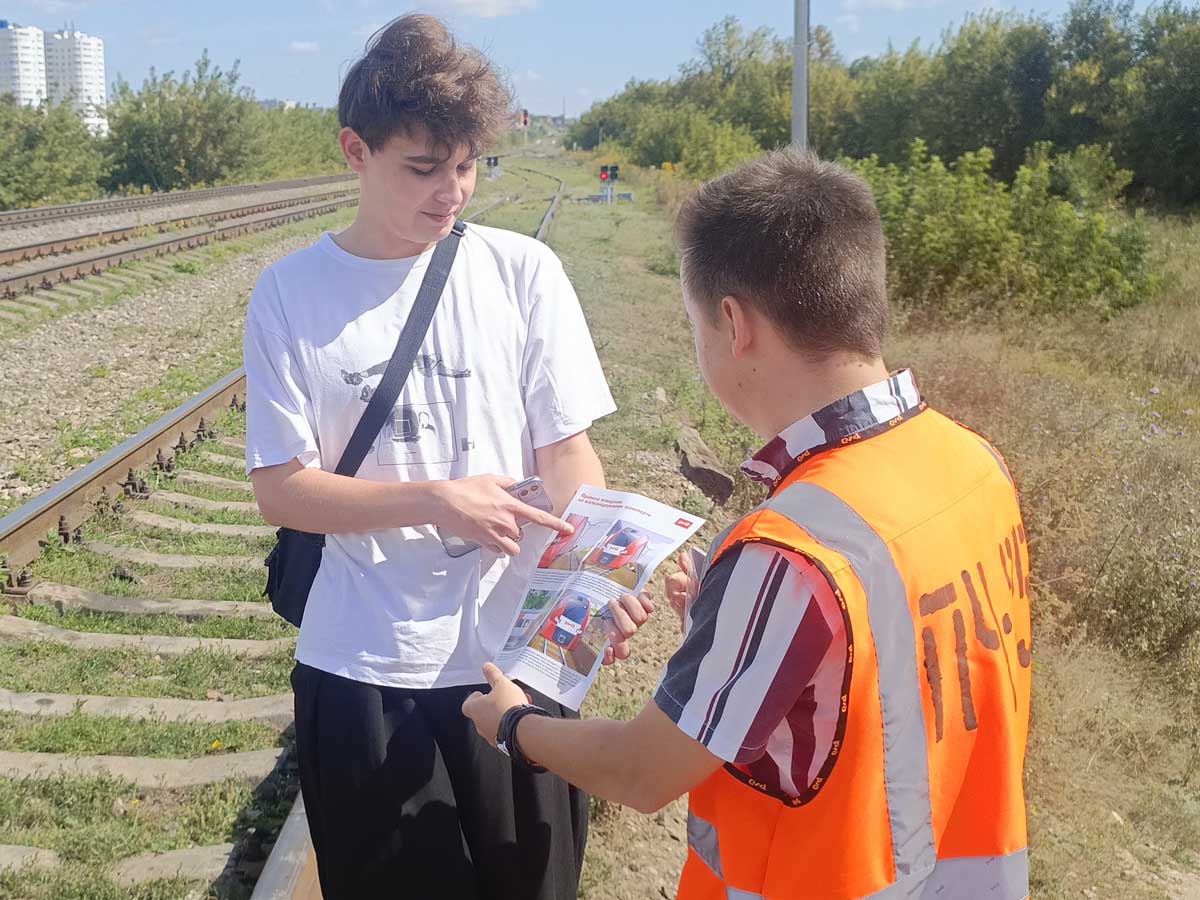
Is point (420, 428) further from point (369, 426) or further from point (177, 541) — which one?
point (177, 541)

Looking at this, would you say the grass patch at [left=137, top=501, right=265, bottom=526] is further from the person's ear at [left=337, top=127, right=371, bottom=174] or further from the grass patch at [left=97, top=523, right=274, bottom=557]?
the person's ear at [left=337, top=127, right=371, bottom=174]

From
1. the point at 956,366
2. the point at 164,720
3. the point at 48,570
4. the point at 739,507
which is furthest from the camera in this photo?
the point at 956,366

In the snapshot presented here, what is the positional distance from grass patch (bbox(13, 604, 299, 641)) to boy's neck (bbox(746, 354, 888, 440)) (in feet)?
12.8

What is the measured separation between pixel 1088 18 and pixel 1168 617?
3694 centimetres

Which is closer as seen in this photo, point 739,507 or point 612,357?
point 739,507

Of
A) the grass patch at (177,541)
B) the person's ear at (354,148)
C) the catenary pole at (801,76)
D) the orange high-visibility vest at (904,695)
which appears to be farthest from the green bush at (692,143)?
the orange high-visibility vest at (904,695)

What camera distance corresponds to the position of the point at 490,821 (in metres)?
2.11

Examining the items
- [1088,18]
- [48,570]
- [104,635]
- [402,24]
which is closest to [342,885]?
[402,24]

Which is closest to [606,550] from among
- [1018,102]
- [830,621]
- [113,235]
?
[830,621]

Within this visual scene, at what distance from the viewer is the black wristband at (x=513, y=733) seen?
1.78 meters

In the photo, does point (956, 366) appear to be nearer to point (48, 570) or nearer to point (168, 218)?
point (48, 570)

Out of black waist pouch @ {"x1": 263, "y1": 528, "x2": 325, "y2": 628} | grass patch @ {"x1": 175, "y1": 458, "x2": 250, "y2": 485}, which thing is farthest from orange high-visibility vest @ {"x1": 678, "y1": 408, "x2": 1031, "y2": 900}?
grass patch @ {"x1": 175, "y1": 458, "x2": 250, "y2": 485}

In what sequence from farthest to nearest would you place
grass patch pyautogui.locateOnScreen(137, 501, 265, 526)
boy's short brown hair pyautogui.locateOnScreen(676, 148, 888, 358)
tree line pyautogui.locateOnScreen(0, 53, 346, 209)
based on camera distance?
tree line pyautogui.locateOnScreen(0, 53, 346, 209), grass patch pyautogui.locateOnScreen(137, 501, 265, 526), boy's short brown hair pyautogui.locateOnScreen(676, 148, 888, 358)

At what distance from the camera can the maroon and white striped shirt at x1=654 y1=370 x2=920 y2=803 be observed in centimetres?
133
